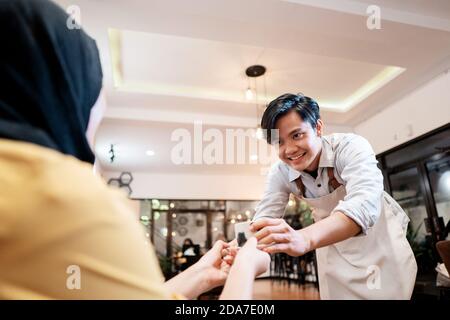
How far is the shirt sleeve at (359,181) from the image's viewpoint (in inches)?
31.3

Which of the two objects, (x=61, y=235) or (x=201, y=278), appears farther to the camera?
(x=201, y=278)

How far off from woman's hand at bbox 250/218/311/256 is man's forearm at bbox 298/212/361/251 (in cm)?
5

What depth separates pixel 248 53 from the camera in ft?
9.48

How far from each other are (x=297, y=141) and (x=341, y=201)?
24 cm

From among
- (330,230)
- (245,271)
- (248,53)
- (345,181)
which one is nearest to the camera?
(245,271)

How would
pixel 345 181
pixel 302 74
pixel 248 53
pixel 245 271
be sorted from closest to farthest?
1. pixel 245 271
2. pixel 345 181
3. pixel 248 53
4. pixel 302 74

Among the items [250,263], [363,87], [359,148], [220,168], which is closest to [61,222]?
[250,263]

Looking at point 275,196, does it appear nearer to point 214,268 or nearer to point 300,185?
point 300,185

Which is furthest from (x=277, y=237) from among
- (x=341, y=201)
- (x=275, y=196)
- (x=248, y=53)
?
(x=248, y=53)

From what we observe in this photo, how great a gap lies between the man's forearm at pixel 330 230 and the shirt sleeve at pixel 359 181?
0.05 ft

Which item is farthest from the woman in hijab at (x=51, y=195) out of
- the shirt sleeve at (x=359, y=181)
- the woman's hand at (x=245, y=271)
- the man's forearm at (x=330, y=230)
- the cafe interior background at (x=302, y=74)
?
the cafe interior background at (x=302, y=74)

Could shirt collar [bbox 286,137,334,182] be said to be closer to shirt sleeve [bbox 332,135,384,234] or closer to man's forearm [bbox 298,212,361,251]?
shirt sleeve [bbox 332,135,384,234]

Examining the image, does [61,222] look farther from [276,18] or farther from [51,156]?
[276,18]

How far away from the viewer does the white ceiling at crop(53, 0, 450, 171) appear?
84.6 inches
